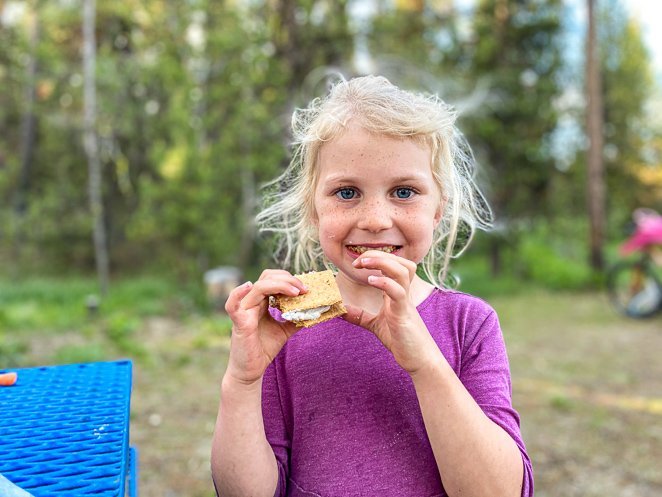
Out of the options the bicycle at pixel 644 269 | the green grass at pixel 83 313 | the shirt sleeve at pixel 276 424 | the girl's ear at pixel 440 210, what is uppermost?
the girl's ear at pixel 440 210

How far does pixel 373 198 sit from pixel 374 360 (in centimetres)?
35

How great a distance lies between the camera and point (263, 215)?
171 centimetres

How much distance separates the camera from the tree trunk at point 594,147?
11266mm

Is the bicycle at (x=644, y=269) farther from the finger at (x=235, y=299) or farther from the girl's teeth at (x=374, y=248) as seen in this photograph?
the finger at (x=235, y=299)

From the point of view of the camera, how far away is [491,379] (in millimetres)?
1290

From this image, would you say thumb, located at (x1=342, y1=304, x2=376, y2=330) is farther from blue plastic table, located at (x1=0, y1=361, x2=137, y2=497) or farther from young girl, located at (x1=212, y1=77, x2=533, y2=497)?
blue plastic table, located at (x1=0, y1=361, x2=137, y2=497)

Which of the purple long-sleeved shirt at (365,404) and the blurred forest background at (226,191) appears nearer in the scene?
the purple long-sleeved shirt at (365,404)

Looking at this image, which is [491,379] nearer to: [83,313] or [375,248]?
[375,248]

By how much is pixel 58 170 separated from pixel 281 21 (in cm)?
722

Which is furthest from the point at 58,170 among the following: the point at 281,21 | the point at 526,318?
the point at 526,318

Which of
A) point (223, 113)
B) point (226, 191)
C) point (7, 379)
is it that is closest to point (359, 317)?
point (7, 379)

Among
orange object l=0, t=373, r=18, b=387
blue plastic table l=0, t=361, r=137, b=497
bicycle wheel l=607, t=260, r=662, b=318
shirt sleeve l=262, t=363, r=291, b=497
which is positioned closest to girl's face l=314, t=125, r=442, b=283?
shirt sleeve l=262, t=363, r=291, b=497

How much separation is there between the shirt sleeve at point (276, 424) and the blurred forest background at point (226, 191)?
2094mm

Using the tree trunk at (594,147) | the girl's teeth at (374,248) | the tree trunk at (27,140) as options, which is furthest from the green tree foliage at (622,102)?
the girl's teeth at (374,248)
